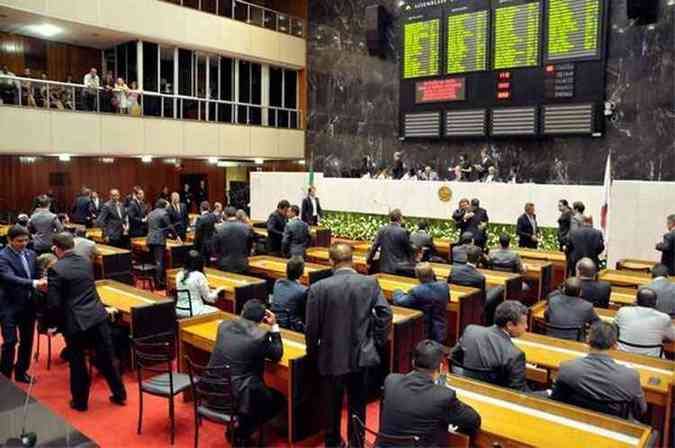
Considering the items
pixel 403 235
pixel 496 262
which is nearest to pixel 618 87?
pixel 496 262

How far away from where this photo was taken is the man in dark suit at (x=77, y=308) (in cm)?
468

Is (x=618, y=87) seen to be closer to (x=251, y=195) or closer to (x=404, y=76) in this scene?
(x=404, y=76)

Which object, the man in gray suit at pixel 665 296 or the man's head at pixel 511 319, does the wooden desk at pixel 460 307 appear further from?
the man's head at pixel 511 319

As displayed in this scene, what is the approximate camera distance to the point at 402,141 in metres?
15.8

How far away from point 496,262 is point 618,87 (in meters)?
6.81

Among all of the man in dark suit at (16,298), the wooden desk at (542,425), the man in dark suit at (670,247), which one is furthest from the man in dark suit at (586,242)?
the man in dark suit at (16,298)

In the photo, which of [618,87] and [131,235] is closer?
[131,235]

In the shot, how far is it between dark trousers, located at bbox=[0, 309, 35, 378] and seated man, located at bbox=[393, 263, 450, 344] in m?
3.66

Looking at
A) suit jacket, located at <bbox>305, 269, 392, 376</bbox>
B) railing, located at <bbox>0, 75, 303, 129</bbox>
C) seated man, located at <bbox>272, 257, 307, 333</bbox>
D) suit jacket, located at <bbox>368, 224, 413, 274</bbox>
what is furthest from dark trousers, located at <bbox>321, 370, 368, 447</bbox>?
railing, located at <bbox>0, 75, 303, 129</bbox>

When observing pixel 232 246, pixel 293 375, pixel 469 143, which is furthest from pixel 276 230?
pixel 469 143

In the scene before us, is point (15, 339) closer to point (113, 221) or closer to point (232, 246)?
point (232, 246)

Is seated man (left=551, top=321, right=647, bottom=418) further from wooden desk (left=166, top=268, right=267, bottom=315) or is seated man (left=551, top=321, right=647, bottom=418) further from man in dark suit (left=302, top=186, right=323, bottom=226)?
man in dark suit (left=302, top=186, right=323, bottom=226)

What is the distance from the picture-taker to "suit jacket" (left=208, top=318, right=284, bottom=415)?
13.2 ft

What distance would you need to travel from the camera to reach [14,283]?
206 inches
